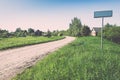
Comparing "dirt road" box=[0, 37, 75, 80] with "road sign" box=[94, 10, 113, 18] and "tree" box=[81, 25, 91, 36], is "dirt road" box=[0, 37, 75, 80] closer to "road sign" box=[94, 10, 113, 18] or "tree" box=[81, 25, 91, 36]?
"road sign" box=[94, 10, 113, 18]

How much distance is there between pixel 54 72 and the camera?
27.2 ft

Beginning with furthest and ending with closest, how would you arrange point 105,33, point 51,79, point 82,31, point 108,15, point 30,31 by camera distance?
1. point 30,31
2. point 82,31
3. point 105,33
4. point 108,15
5. point 51,79

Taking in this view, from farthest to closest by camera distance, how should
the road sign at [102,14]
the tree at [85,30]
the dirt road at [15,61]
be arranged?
the tree at [85,30] → the road sign at [102,14] → the dirt road at [15,61]

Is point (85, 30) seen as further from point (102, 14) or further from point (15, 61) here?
point (15, 61)

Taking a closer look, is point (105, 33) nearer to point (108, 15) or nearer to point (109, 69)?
point (108, 15)

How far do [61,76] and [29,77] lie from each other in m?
1.29

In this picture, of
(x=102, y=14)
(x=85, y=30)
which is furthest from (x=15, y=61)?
(x=85, y=30)

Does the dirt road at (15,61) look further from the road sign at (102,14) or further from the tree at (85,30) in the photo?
the tree at (85,30)

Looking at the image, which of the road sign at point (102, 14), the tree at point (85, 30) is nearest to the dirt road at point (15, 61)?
the road sign at point (102, 14)

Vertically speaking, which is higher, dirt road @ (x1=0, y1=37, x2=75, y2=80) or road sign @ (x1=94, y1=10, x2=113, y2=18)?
road sign @ (x1=94, y1=10, x2=113, y2=18)

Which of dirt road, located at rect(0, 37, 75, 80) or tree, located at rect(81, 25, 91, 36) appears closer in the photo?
dirt road, located at rect(0, 37, 75, 80)

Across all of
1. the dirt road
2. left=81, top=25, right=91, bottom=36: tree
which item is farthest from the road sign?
left=81, top=25, right=91, bottom=36: tree

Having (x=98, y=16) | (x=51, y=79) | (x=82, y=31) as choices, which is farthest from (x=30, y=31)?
(x=51, y=79)

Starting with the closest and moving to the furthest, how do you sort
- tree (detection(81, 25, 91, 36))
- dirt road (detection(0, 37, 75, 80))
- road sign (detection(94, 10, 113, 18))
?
dirt road (detection(0, 37, 75, 80)), road sign (detection(94, 10, 113, 18)), tree (detection(81, 25, 91, 36))
